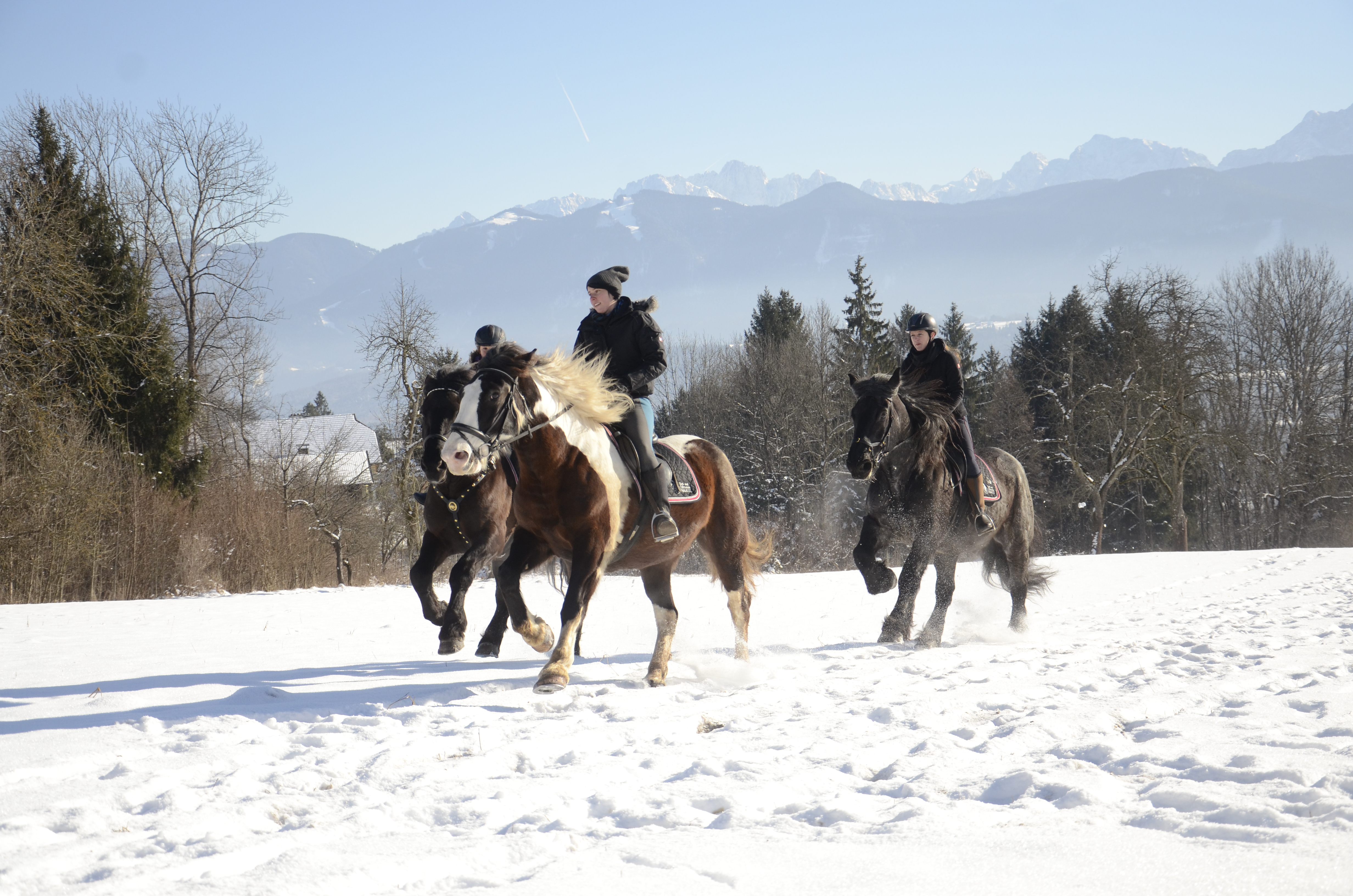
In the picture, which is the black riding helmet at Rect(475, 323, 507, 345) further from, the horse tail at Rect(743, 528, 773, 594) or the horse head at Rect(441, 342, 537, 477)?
the horse tail at Rect(743, 528, 773, 594)

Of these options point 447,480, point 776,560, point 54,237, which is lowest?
point 776,560

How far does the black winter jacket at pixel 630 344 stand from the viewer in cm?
636

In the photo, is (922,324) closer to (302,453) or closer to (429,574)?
(429,574)

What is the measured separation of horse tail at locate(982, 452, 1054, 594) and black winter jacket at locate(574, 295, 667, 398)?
4.38 metres

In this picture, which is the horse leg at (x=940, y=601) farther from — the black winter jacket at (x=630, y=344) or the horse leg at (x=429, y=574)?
the horse leg at (x=429, y=574)

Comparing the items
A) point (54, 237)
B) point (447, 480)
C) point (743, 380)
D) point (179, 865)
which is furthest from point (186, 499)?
point (743, 380)

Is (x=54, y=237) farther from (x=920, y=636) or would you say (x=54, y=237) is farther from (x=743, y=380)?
(x=743, y=380)

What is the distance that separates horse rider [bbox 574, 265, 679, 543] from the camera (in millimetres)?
6125

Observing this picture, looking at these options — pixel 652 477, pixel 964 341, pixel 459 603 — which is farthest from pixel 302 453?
pixel 964 341

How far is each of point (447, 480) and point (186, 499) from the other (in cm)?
1443

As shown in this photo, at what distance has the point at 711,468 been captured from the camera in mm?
7090

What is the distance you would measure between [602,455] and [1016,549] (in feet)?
17.0

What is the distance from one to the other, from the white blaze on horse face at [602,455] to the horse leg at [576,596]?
0.14m

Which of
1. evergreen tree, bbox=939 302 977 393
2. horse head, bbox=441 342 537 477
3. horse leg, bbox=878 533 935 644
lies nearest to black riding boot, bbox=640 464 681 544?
horse head, bbox=441 342 537 477
